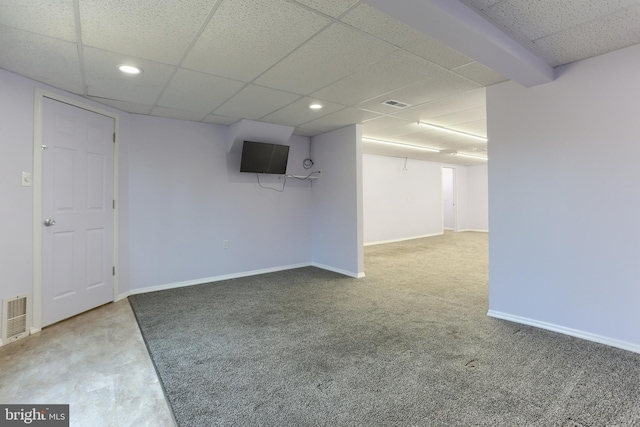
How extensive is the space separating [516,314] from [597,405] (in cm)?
123

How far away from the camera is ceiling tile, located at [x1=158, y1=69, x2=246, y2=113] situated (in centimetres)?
275

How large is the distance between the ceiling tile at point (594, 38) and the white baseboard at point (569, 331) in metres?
2.21

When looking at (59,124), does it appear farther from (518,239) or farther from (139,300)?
(518,239)

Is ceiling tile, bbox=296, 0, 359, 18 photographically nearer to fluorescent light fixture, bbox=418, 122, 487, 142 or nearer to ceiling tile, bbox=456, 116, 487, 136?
fluorescent light fixture, bbox=418, 122, 487, 142

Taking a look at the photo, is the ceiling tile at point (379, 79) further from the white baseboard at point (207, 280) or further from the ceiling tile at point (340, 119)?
Answer: the white baseboard at point (207, 280)

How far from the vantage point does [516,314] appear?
2.84 metres

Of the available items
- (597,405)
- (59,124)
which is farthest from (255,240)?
(597,405)

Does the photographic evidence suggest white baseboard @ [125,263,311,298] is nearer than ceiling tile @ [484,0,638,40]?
No

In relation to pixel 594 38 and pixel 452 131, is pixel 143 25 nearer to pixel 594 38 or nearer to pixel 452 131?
pixel 594 38

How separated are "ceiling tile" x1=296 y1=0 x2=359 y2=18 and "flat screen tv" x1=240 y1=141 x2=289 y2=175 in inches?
110

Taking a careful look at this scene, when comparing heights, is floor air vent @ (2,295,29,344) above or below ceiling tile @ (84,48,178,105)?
below

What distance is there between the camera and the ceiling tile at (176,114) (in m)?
3.69

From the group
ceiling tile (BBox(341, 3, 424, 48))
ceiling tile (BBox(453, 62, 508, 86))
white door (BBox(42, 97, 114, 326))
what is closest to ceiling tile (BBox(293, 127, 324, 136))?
white door (BBox(42, 97, 114, 326))

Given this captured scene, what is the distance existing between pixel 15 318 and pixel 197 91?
2.57 m
